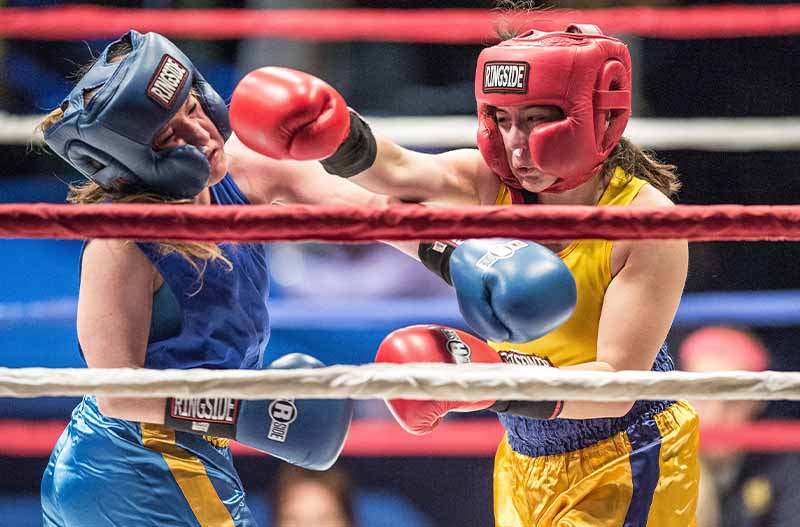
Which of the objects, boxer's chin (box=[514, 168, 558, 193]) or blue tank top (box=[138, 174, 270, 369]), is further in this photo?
boxer's chin (box=[514, 168, 558, 193])

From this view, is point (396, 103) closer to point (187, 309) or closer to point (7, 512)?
point (7, 512)

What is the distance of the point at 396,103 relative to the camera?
9.53 ft

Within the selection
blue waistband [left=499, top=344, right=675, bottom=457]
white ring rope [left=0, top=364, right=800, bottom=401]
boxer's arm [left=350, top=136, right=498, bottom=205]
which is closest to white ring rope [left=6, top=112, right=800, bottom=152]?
boxer's arm [left=350, top=136, right=498, bottom=205]

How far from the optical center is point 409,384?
3.79ft

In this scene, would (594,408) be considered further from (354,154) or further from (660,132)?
(660,132)

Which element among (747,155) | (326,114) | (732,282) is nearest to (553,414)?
(326,114)

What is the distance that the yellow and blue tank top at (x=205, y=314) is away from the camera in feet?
4.74

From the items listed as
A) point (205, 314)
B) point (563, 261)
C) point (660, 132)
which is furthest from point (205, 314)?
point (660, 132)

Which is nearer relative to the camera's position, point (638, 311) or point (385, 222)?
point (385, 222)

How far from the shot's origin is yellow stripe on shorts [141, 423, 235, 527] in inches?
58.6

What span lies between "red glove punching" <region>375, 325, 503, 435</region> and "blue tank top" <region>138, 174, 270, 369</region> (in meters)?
0.22

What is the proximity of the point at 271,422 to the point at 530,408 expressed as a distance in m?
0.32

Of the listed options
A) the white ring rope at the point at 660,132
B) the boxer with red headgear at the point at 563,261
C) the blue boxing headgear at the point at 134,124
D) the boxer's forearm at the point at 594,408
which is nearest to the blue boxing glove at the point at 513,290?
the boxer with red headgear at the point at 563,261

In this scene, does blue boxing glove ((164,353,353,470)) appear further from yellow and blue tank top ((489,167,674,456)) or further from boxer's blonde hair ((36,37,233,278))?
yellow and blue tank top ((489,167,674,456))
